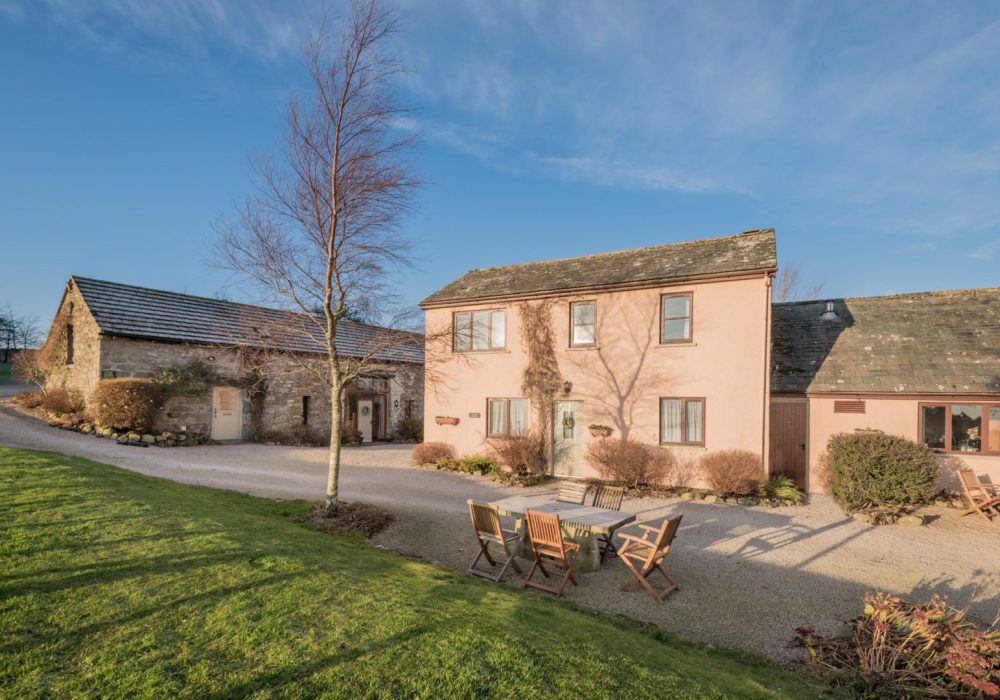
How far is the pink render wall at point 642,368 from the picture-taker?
1388 cm

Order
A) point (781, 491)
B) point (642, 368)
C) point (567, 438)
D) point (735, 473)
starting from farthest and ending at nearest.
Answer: point (567, 438), point (642, 368), point (781, 491), point (735, 473)

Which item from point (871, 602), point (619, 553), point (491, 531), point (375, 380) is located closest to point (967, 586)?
point (871, 602)

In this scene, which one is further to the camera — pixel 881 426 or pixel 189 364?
pixel 189 364

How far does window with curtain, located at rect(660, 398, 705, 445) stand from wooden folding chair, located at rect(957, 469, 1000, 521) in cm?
583

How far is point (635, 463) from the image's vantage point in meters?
14.3

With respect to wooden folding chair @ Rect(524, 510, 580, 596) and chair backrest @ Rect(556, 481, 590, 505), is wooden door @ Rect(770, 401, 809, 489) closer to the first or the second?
chair backrest @ Rect(556, 481, 590, 505)

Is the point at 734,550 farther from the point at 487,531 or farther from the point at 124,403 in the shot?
the point at 124,403

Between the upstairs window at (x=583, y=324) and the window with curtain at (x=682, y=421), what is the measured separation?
9.71 ft

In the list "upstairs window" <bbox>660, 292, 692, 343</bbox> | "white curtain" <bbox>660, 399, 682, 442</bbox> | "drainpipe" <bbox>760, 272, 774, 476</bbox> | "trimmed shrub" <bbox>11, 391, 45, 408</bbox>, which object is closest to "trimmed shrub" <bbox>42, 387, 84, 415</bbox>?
"trimmed shrub" <bbox>11, 391, 45, 408</bbox>

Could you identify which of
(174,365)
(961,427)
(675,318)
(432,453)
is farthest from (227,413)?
(961,427)

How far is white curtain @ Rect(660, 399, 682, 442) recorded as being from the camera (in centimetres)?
1480

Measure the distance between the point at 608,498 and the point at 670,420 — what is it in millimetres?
5522

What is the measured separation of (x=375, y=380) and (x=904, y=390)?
21.6 m

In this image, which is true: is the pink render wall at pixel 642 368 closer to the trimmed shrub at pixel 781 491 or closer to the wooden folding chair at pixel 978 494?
the trimmed shrub at pixel 781 491
